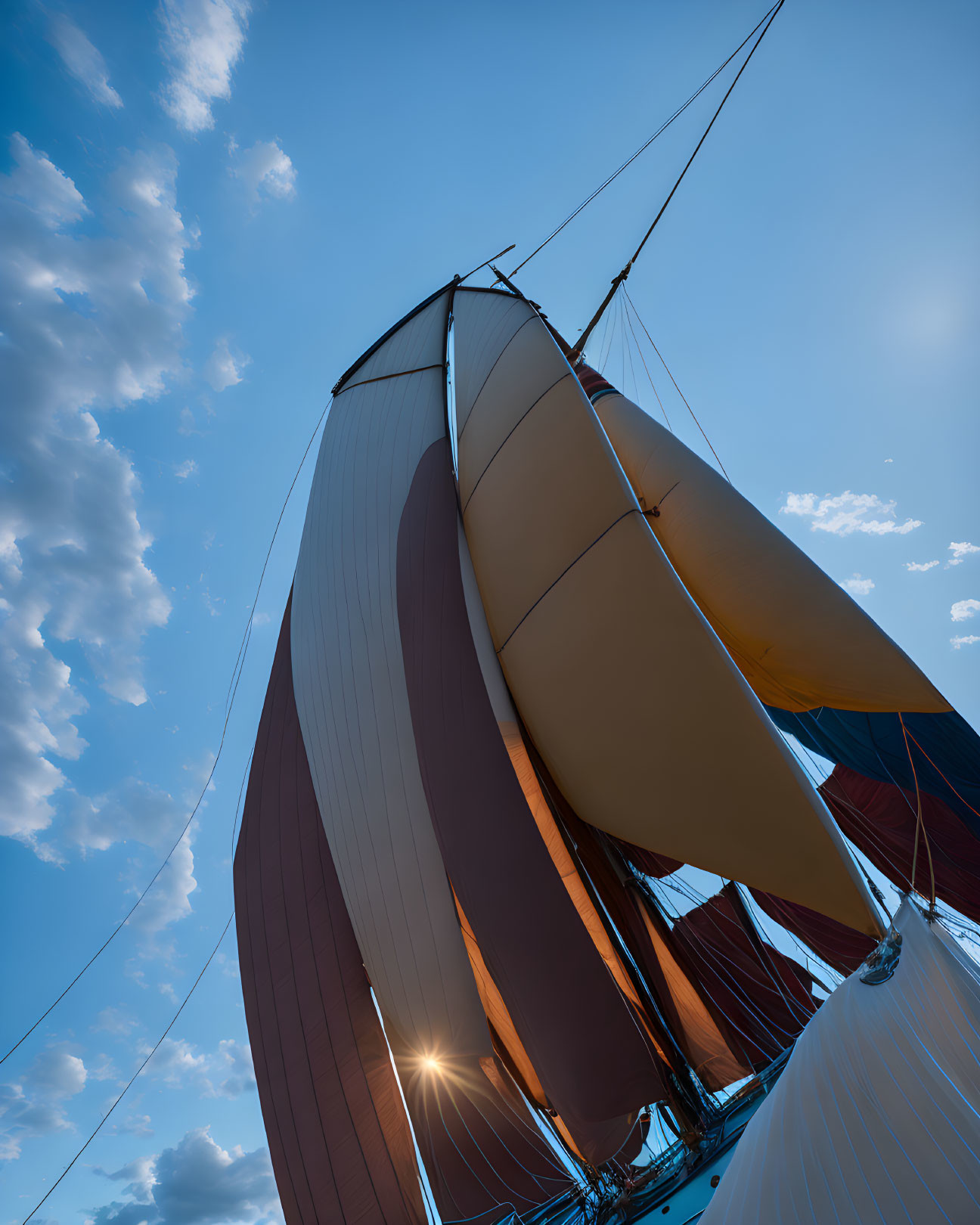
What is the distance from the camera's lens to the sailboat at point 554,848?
1905 millimetres

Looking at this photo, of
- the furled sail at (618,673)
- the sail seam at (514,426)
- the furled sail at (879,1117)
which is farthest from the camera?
the sail seam at (514,426)

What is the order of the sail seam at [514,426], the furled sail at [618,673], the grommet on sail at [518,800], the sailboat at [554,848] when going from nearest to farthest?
the sailboat at [554,848] < the furled sail at [618,673] < the grommet on sail at [518,800] < the sail seam at [514,426]

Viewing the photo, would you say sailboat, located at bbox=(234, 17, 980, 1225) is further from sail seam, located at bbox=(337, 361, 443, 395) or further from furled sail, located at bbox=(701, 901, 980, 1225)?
sail seam, located at bbox=(337, 361, 443, 395)

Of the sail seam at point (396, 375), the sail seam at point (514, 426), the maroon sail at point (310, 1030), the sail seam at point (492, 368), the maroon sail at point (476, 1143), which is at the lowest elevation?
the maroon sail at point (476, 1143)

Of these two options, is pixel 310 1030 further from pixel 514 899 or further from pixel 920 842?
pixel 920 842

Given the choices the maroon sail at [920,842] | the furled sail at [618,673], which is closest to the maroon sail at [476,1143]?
the furled sail at [618,673]

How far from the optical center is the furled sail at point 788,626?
402 cm

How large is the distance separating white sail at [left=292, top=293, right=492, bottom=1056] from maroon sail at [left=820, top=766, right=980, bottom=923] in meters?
6.09

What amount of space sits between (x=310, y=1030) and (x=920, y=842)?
8637 millimetres

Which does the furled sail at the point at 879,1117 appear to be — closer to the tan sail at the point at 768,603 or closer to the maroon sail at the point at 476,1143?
the tan sail at the point at 768,603

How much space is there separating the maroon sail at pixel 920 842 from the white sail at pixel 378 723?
609cm

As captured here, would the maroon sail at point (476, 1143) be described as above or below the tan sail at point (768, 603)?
below

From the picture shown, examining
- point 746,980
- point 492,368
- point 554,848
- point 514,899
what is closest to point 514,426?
point 492,368

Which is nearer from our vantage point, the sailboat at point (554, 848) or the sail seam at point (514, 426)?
the sailboat at point (554, 848)
